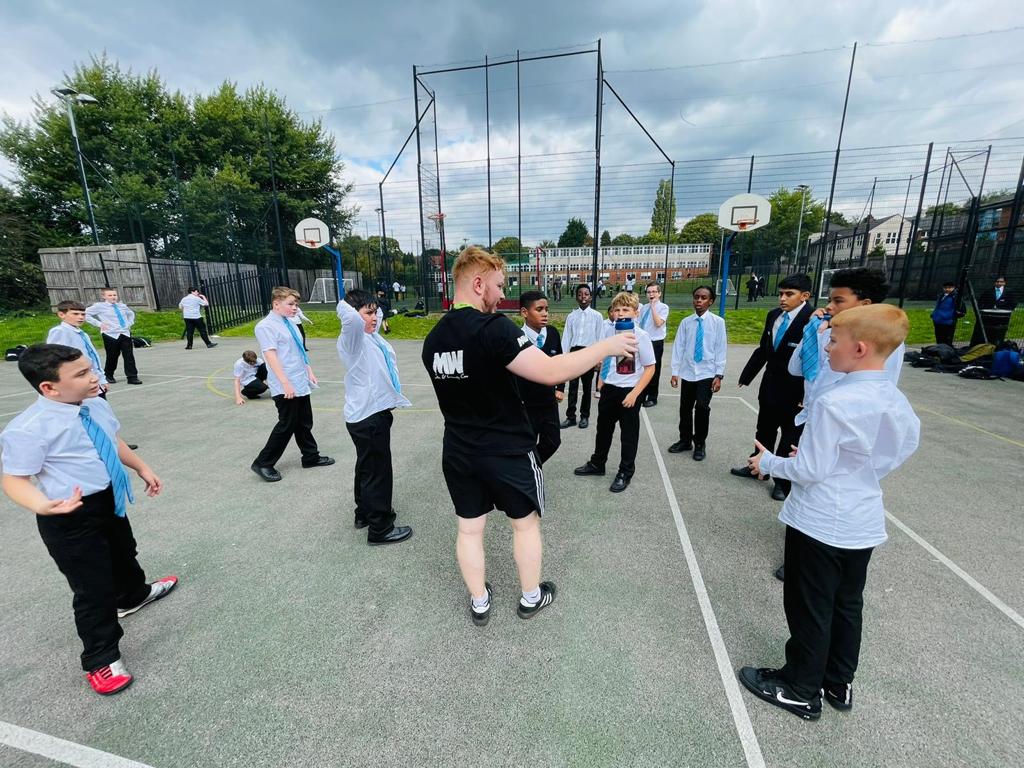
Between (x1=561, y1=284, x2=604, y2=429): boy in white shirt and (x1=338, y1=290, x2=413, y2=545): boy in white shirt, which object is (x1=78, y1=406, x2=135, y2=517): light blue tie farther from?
(x1=561, y1=284, x2=604, y2=429): boy in white shirt

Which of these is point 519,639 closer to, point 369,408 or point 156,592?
point 369,408

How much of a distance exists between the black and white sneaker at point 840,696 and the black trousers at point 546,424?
2.30 metres

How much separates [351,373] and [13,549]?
2921mm

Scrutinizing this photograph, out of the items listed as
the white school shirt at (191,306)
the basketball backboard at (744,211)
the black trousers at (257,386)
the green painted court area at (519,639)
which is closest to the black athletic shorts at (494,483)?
the green painted court area at (519,639)

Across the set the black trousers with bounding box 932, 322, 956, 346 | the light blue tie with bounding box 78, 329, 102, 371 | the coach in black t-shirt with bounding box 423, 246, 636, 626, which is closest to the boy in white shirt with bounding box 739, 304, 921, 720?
the coach in black t-shirt with bounding box 423, 246, 636, 626

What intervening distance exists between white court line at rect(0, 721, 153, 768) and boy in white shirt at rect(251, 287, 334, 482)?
2639 mm

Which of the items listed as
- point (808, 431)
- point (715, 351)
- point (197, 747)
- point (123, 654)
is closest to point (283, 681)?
point (197, 747)

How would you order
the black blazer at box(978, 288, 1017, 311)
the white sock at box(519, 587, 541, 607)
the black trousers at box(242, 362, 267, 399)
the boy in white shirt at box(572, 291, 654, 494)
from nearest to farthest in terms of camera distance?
the white sock at box(519, 587, 541, 607) → the boy in white shirt at box(572, 291, 654, 494) → the black trousers at box(242, 362, 267, 399) → the black blazer at box(978, 288, 1017, 311)

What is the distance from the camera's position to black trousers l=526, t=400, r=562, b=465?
148 inches

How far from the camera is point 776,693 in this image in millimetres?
1996

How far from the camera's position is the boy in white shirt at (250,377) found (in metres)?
7.24

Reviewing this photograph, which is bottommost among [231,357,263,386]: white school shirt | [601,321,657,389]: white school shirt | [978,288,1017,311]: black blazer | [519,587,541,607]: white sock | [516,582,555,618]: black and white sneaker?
[516,582,555,618]: black and white sneaker

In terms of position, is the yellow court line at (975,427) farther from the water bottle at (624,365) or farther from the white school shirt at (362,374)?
the white school shirt at (362,374)

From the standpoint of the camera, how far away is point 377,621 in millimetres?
2568
